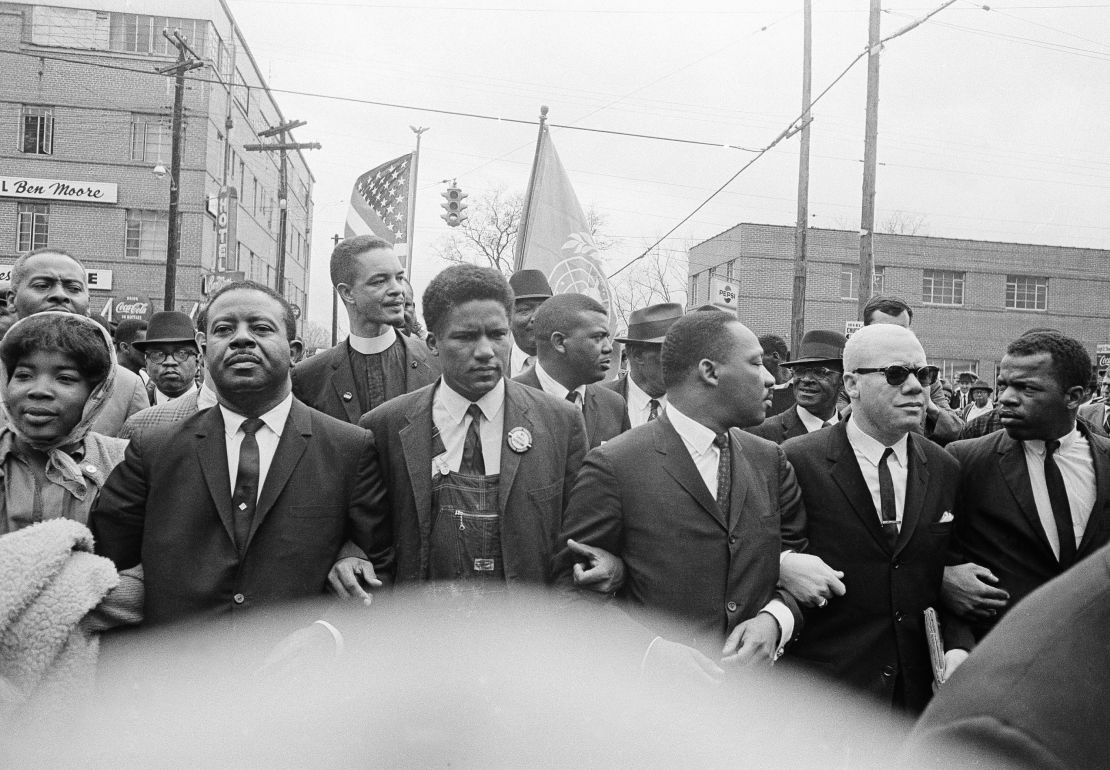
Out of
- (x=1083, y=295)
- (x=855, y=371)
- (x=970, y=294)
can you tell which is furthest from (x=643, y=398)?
(x=1083, y=295)

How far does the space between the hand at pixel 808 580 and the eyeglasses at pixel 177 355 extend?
16.8 ft

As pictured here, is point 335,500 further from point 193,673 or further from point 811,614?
point 811,614

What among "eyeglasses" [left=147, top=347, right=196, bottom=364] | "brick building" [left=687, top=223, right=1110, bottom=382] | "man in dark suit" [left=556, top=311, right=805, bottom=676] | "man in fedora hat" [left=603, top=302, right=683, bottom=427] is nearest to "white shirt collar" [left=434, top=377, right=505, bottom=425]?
"man in dark suit" [left=556, top=311, right=805, bottom=676]

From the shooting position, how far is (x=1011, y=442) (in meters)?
3.96

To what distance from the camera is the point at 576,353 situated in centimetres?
523

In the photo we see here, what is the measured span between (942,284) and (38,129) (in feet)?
128

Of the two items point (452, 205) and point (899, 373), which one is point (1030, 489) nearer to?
point (899, 373)

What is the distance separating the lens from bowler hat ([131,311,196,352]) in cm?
682

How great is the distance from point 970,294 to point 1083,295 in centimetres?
552

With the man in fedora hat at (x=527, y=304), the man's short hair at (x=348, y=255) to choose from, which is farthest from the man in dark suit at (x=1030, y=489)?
the man in fedora hat at (x=527, y=304)

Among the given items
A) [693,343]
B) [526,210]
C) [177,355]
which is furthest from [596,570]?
[526,210]

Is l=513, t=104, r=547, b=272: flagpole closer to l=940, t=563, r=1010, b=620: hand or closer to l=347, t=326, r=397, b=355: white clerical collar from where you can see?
l=347, t=326, r=397, b=355: white clerical collar

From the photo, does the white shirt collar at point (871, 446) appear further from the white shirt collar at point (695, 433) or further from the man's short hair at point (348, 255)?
the man's short hair at point (348, 255)

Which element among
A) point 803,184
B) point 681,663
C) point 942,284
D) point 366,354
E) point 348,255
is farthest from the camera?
point 942,284
